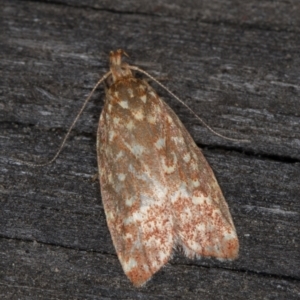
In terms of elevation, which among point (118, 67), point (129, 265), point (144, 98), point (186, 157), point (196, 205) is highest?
point (118, 67)

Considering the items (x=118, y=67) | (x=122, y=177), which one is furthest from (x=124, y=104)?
(x=122, y=177)

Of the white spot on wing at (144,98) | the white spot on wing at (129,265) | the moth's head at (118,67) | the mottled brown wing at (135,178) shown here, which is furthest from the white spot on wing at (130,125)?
the white spot on wing at (129,265)

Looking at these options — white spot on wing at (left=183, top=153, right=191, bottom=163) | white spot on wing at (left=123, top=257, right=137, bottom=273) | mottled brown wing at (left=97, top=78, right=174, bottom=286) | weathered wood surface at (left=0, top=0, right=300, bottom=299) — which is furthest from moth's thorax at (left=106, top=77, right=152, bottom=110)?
white spot on wing at (left=123, top=257, right=137, bottom=273)

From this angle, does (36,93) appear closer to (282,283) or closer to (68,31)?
(68,31)

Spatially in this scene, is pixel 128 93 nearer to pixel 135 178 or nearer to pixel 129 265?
pixel 135 178

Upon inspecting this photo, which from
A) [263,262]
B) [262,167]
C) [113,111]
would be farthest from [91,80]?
[263,262]
